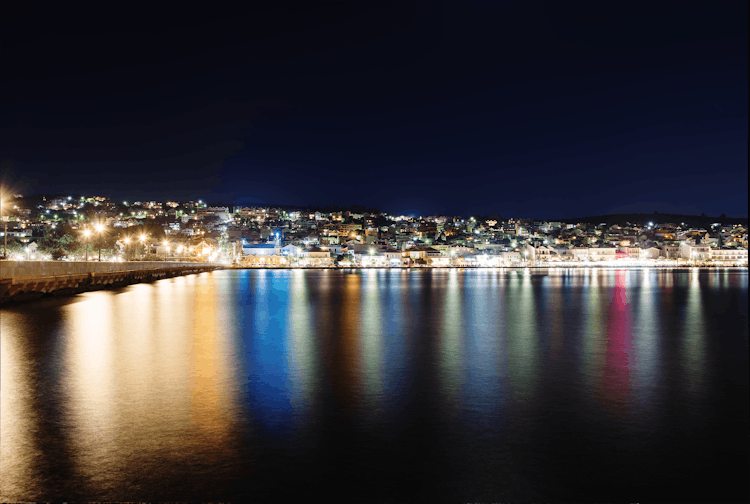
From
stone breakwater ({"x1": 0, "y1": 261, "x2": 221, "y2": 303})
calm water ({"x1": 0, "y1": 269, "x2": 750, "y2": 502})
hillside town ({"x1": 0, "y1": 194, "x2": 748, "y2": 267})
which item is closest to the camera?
calm water ({"x1": 0, "y1": 269, "x2": 750, "y2": 502})

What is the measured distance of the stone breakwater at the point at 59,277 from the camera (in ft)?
98.6

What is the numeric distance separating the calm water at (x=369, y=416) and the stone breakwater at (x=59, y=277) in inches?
413

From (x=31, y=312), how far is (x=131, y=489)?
75.9 ft

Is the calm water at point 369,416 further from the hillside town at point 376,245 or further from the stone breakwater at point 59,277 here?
the hillside town at point 376,245

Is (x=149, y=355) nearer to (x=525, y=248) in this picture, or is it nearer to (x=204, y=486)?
(x=204, y=486)

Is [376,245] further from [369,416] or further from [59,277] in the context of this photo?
[369,416]

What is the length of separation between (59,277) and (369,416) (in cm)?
3299

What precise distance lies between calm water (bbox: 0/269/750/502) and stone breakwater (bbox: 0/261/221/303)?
10495mm

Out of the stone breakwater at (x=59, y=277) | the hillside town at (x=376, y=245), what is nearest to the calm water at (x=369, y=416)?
the stone breakwater at (x=59, y=277)

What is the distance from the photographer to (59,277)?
3647 cm

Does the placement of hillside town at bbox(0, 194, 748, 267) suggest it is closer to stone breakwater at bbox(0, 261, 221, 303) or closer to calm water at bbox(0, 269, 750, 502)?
stone breakwater at bbox(0, 261, 221, 303)

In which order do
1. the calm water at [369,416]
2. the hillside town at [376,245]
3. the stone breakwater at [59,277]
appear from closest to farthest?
1. the calm water at [369,416]
2. the stone breakwater at [59,277]
3. the hillside town at [376,245]

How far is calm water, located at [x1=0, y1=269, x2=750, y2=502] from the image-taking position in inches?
257

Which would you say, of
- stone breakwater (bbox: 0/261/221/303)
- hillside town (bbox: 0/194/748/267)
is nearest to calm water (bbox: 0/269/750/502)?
stone breakwater (bbox: 0/261/221/303)
